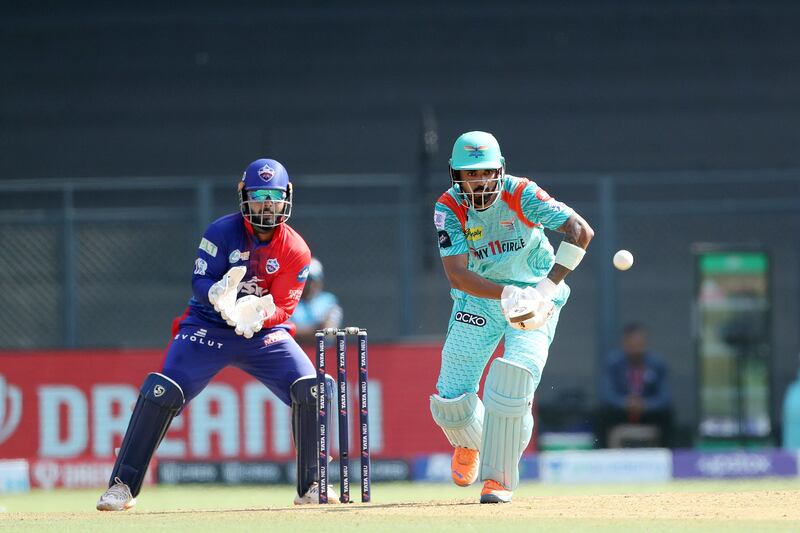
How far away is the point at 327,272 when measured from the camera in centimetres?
1438

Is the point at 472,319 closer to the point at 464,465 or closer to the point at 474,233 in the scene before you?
the point at 474,233

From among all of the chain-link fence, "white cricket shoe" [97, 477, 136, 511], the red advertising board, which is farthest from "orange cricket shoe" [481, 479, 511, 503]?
the chain-link fence

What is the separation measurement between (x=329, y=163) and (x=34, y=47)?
3000 millimetres

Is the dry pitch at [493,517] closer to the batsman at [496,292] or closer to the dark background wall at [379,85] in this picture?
the batsman at [496,292]

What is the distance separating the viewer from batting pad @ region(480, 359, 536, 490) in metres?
7.77

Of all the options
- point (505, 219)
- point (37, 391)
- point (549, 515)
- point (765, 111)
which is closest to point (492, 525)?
point (549, 515)

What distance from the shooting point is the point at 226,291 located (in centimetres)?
780

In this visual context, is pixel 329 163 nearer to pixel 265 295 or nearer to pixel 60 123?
pixel 60 123

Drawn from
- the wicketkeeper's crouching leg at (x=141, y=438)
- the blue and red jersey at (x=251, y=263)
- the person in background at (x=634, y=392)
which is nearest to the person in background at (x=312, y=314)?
the person in background at (x=634, y=392)

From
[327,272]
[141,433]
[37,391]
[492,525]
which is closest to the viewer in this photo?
[492,525]

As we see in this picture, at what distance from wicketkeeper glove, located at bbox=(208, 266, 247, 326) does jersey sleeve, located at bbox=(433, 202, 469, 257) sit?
39.6 inches

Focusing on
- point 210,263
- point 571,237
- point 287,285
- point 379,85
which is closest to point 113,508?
point 210,263

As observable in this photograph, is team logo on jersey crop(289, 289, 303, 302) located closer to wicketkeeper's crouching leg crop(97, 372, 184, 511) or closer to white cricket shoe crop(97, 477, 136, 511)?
wicketkeeper's crouching leg crop(97, 372, 184, 511)

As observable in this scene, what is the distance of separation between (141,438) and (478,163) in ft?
7.16
